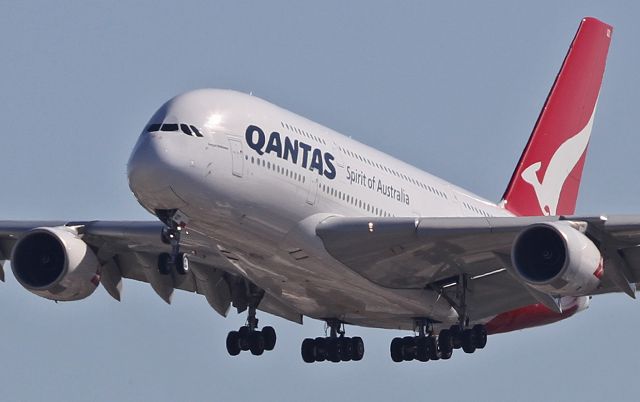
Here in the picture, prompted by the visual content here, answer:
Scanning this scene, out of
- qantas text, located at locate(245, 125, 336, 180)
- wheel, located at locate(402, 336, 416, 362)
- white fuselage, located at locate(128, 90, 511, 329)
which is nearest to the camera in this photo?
white fuselage, located at locate(128, 90, 511, 329)

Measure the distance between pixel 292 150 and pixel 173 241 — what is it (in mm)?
3307

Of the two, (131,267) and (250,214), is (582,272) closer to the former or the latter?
(250,214)

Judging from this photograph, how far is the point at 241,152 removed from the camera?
102 ft

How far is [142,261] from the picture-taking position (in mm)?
37344

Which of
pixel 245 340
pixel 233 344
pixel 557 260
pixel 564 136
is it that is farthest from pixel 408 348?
pixel 564 136

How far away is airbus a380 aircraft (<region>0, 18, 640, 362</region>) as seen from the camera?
30.8 m

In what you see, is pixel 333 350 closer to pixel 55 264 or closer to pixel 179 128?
pixel 55 264

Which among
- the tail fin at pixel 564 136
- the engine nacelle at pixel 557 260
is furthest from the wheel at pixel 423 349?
the tail fin at pixel 564 136

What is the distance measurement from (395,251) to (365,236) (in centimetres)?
113

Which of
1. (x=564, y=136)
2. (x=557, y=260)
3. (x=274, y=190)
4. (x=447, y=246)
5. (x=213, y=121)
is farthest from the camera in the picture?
(x=564, y=136)

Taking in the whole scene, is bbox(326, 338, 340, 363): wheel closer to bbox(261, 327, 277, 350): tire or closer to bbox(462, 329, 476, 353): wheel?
bbox(261, 327, 277, 350): tire

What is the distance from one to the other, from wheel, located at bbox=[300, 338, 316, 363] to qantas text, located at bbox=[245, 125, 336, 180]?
6.94 metres

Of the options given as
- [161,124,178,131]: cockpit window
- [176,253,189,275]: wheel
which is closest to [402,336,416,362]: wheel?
[176,253,189,275]: wheel

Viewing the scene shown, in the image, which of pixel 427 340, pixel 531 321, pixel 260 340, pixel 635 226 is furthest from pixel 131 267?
pixel 635 226
